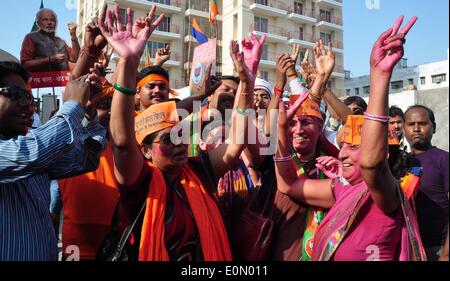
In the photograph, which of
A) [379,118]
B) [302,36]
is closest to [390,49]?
[379,118]

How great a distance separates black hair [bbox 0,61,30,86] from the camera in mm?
1844

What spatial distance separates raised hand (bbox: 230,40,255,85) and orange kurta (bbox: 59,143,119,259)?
3.57 ft

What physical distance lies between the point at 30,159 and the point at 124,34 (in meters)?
0.78

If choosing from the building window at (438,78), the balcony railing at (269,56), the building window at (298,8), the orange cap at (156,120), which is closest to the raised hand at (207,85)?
the orange cap at (156,120)

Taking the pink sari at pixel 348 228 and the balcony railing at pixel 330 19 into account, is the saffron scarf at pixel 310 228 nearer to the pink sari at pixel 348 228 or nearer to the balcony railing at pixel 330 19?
the pink sari at pixel 348 228

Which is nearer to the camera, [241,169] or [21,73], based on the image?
[21,73]

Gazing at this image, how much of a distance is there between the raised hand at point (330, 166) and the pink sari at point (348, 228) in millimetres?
125

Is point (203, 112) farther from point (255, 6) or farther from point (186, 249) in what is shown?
point (255, 6)

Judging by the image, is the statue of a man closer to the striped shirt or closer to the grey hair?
the grey hair

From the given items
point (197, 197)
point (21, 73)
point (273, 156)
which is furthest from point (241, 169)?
point (21, 73)

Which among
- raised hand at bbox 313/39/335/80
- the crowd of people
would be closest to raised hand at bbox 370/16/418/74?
the crowd of people
